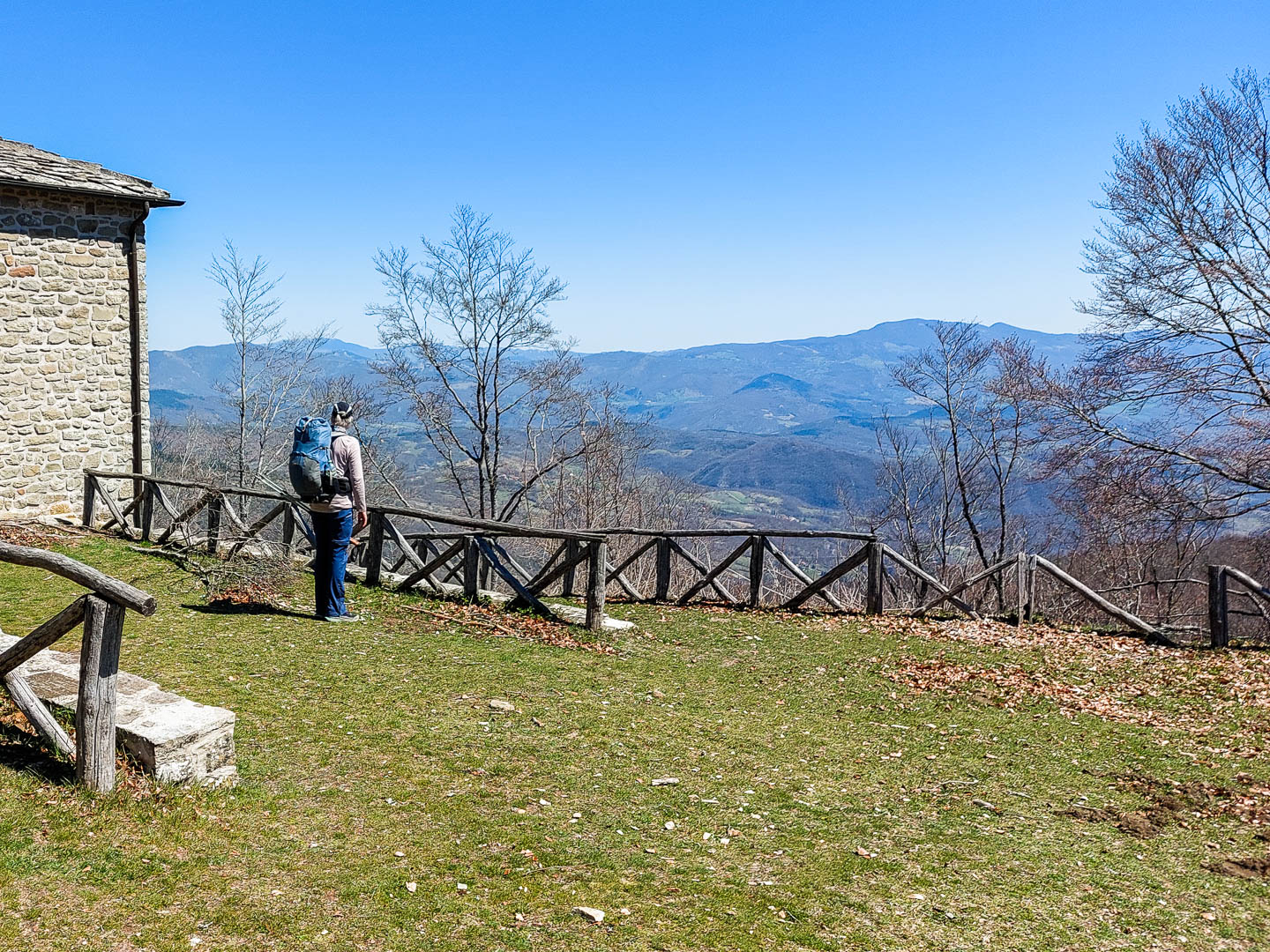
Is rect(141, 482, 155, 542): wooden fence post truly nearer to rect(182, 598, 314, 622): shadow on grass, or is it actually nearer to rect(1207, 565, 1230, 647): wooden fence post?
rect(182, 598, 314, 622): shadow on grass

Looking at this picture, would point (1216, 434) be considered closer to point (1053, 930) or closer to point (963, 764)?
point (963, 764)

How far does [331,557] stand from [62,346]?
7371mm

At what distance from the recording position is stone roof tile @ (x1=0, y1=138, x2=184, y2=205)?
40.3 ft

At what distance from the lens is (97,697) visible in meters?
4.31

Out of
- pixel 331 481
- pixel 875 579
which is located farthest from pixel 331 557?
pixel 875 579

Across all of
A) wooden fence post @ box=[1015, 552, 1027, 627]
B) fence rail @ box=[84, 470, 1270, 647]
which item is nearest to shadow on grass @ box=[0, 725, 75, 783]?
fence rail @ box=[84, 470, 1270, 647]

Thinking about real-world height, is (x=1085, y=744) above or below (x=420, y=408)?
below

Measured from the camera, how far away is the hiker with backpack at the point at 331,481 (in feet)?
28.0

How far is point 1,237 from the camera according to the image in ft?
40.4

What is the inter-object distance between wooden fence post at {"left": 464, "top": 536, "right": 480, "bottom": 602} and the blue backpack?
284 cm

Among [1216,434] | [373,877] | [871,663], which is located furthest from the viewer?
[1216,434]

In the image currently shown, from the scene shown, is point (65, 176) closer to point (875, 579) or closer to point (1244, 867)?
point (875, 579)

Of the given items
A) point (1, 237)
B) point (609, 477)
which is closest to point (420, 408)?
point (609, 477)

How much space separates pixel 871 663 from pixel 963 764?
347 centimetres
